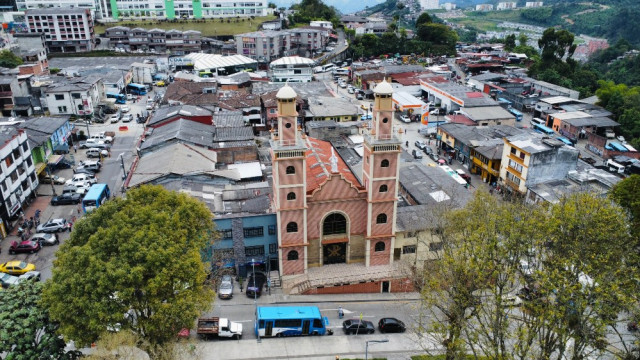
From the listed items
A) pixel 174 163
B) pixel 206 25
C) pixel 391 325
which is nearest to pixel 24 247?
pixel 174 163

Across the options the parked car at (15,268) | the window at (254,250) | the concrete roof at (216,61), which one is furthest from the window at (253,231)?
the concrete roof at (216,61)

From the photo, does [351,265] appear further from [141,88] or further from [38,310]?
[141,88]

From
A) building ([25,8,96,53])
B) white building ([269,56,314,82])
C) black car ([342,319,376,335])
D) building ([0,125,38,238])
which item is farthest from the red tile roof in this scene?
building ([25,8,96,53])

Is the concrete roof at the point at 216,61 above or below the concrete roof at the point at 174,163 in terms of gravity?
above

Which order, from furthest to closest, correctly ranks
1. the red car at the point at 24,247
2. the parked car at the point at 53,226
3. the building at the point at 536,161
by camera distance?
1. the building at the point at 536,161
2. the parked car at the point at 53,226
3. the red car at the point at 24,247

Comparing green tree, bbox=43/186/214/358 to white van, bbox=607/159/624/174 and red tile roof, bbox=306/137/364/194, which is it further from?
white van, bbox=607/159/624/174

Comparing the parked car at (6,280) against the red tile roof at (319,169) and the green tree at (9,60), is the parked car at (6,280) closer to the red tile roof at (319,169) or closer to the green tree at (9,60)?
the red tile roof at (319,169)
